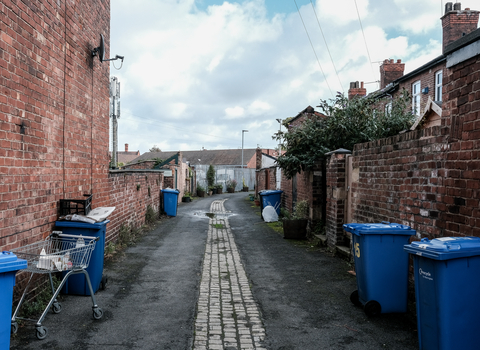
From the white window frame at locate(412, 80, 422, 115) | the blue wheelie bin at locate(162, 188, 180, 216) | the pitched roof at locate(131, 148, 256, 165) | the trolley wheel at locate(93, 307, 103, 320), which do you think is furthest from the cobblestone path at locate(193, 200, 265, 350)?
the pitched roof at locate(131, 148, 256, 165)

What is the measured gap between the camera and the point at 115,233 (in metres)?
7.79

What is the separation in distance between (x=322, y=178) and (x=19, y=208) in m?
7.08

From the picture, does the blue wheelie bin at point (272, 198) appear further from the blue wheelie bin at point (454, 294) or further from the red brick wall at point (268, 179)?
the blue wheelie bin at point (454, 294)

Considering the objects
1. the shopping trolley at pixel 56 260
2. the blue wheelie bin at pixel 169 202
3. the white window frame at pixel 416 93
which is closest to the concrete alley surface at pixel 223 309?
the shopping trolley at pixel 56 260

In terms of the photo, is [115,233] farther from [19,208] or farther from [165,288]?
[19,208]

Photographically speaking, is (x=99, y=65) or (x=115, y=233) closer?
(x=99, y=65)

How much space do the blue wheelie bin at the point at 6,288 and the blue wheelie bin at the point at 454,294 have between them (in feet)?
10.1

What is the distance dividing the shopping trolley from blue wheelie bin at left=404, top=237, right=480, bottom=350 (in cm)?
332

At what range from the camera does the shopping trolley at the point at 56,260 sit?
138 inches

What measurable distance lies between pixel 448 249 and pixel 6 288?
3.26m

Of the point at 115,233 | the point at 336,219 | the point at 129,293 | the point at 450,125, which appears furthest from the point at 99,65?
the point at 450,125

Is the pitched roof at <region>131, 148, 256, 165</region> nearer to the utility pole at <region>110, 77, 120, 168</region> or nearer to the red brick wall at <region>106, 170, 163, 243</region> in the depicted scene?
the utility pole at <region>110, 77, 120, 168</region>

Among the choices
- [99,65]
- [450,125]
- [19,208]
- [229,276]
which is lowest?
[229,276]

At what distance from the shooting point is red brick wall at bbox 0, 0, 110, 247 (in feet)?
12.9
